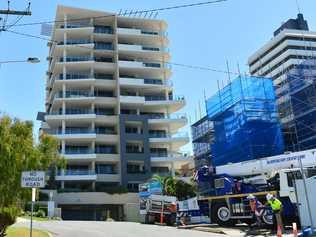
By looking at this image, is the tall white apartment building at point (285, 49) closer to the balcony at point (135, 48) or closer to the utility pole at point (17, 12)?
the balcony at point (135, 48)

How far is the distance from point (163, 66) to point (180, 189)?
31345 millimetres

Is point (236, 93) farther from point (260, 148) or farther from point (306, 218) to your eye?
point (306, 218)

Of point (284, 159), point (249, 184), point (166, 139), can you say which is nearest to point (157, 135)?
point (166, 139)

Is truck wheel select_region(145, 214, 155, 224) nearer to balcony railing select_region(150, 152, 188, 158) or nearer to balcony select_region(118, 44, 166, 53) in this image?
balcony railing select_region(150, 152, 188, 158)

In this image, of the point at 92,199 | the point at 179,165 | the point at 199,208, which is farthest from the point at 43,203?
the point at 199,208

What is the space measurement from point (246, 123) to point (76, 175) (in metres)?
30.2

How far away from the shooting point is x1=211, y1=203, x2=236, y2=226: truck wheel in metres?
27.3

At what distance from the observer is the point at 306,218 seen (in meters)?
19.7

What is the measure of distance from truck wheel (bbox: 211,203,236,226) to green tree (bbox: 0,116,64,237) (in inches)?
444

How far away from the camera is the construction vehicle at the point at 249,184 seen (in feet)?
77.9

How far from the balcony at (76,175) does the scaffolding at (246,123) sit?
22.7m

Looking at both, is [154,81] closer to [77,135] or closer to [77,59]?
[77,59]

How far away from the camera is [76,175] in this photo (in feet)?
226

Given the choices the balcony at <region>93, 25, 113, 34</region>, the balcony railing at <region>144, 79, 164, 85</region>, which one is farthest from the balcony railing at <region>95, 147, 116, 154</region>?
the balcony at <region>93, 25, 113, 34</region>
